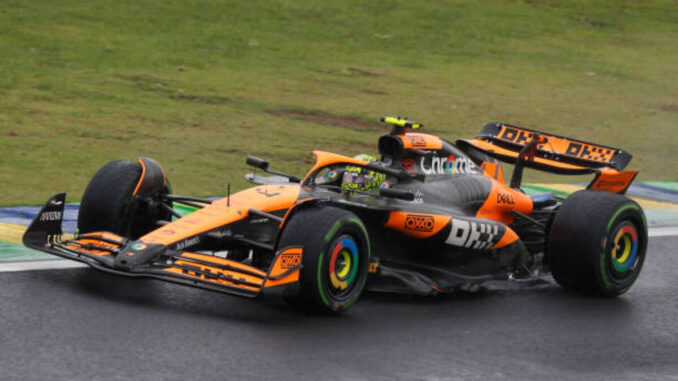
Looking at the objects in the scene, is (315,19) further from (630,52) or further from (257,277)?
(257,277)

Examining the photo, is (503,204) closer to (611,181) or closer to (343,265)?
(611,181)

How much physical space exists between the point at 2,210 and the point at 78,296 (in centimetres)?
297

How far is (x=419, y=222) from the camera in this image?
799 centimetres

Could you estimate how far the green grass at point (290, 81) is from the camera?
14578 mm

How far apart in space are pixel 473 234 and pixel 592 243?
85 centimetres

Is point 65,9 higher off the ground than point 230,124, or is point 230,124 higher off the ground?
point 65,9

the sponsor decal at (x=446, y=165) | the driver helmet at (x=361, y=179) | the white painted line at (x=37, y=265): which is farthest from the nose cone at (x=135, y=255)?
the sponsor decal at (x=446, y=165)

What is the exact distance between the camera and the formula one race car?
7.09 m

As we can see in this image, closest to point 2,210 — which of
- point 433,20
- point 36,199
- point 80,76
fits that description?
point 36,199

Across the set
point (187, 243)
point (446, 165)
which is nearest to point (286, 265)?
point (187, 243)

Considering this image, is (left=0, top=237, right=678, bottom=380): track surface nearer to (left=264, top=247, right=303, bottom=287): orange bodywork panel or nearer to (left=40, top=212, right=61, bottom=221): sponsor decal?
(left=264, top=247, right=303, bottom=287): orange bodywork panel

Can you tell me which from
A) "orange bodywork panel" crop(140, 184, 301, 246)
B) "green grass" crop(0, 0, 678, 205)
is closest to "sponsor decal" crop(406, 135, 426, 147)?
"orange bodywork panel" crop(140, 184, 301, 246)

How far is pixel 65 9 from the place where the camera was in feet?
71.3

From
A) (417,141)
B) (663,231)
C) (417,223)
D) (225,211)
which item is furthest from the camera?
(663,231)
